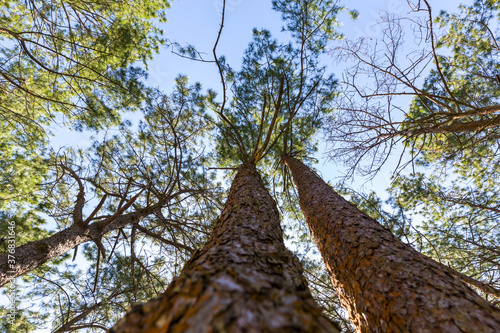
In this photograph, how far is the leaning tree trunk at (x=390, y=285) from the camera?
3.14 feet

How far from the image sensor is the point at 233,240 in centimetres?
113

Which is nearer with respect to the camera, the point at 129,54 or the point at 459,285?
the point at 459,285

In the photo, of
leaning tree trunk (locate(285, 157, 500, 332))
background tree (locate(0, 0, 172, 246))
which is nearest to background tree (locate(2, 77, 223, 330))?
background tree (locate(0, 0, 172, 246))

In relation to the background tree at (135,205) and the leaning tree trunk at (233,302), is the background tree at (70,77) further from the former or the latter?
the leaning tree trunk at (233,302)

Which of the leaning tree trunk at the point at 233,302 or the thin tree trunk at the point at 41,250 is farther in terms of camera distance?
the thin tree trunk at the point at 41,250

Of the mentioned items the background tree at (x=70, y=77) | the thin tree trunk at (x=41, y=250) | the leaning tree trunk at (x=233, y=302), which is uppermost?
the background tree at (x=70, y=77)

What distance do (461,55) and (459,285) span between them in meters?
7.24

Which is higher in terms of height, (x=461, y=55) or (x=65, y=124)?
(x=461, y=55)

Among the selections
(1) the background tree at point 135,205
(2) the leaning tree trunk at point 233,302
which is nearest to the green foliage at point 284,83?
(1) the background tree at point 135,205

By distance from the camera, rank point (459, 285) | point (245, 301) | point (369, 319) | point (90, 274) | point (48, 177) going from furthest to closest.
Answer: point (48, 177)
point (90, 274)
point (369, 319)
point (459, 285)
point (245, 301)

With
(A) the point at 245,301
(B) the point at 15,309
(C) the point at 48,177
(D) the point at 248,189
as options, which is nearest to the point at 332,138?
(D) the point at 248,189

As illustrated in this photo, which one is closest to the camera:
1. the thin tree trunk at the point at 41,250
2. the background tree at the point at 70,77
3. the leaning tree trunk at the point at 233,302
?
the leaning tree trunk at the point at 233,302

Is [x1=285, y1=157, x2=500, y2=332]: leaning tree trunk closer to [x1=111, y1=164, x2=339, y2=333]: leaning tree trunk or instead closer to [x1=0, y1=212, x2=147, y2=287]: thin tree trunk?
[x1=111, y1=164, x2=339, y2=333]: leaning tree trunk

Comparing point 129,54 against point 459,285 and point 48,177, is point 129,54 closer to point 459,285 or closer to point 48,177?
point 48,177
